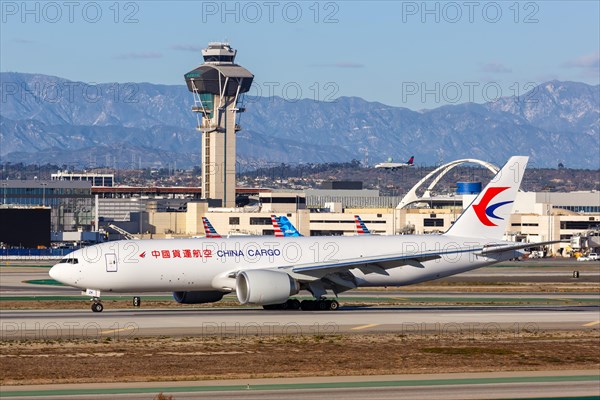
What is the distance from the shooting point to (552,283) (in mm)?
89688

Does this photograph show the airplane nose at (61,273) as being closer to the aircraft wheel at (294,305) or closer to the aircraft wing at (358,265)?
the aircraft wing at (358,265)

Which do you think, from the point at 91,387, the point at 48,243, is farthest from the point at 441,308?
the point at 48,243

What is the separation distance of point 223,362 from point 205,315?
16.2m

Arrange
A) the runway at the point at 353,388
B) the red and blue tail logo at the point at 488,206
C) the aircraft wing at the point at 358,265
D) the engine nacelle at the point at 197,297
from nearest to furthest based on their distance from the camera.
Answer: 1. the runway at the point at 353,388
2. the aircraft wing at the point at 358,265
3. the engine nacelle at the point at 197,297
4. the red and blue tail logo at the point at 488,206

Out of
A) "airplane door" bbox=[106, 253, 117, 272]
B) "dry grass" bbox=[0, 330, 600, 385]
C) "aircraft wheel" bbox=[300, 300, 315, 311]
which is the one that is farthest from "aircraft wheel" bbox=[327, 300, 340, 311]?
"dry grass" bbox=[0, 330, 600, 385]

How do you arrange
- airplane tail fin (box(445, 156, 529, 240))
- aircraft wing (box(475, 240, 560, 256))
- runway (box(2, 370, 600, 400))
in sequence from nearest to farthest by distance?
runway (box(2, 370, 600, 400)) < aircraft wing (box(475, 240, 560, 256)) < airplane tail fin (box(445, 156, 529, 240))

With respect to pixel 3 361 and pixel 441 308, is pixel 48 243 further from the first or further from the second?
pixel 3 361

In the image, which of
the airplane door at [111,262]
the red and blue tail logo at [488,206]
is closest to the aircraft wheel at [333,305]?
the red and blue tail logo at [488,206]

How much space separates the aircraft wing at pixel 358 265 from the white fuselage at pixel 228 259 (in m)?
0.64

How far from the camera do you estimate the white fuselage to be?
57594mm

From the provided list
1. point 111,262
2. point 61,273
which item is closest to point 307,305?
point 111,262

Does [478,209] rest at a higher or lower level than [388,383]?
higher

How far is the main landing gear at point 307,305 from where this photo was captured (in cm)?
5981

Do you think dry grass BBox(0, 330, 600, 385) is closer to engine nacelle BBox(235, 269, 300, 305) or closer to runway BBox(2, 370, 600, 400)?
runway BBox(2, 370, 600, 400)
